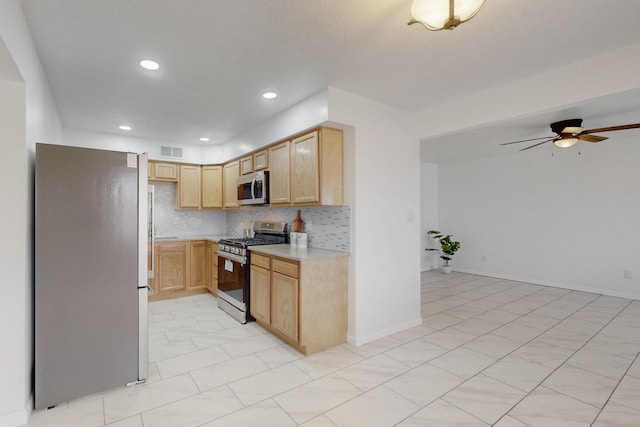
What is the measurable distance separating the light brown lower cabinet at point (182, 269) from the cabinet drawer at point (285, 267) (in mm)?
1922

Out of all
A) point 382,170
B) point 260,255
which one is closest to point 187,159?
point 260,255

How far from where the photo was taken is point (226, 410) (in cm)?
201

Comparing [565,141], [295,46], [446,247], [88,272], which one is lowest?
[446,247]

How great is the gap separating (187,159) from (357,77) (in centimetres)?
372

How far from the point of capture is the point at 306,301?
9.30 feet

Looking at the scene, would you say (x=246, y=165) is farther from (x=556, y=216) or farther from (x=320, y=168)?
(x=556, y=216)

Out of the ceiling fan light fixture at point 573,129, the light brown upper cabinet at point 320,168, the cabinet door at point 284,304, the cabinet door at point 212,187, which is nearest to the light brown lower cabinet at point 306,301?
the cabinet door at point 284,304

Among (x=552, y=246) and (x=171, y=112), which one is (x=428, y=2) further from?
(x=552, y=246)

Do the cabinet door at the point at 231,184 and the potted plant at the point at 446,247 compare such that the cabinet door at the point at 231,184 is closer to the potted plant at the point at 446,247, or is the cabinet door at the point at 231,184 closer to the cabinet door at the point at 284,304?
the cabinet door at the point at 284,304

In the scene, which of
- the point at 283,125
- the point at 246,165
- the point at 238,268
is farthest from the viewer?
the point at 246,165

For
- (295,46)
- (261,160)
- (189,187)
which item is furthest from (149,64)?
(189,187)

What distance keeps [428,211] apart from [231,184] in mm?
4579

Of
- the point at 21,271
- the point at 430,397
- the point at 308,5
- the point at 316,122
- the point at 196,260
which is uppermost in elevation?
the point at 308,5

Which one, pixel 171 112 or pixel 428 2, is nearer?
pixel 428 2
